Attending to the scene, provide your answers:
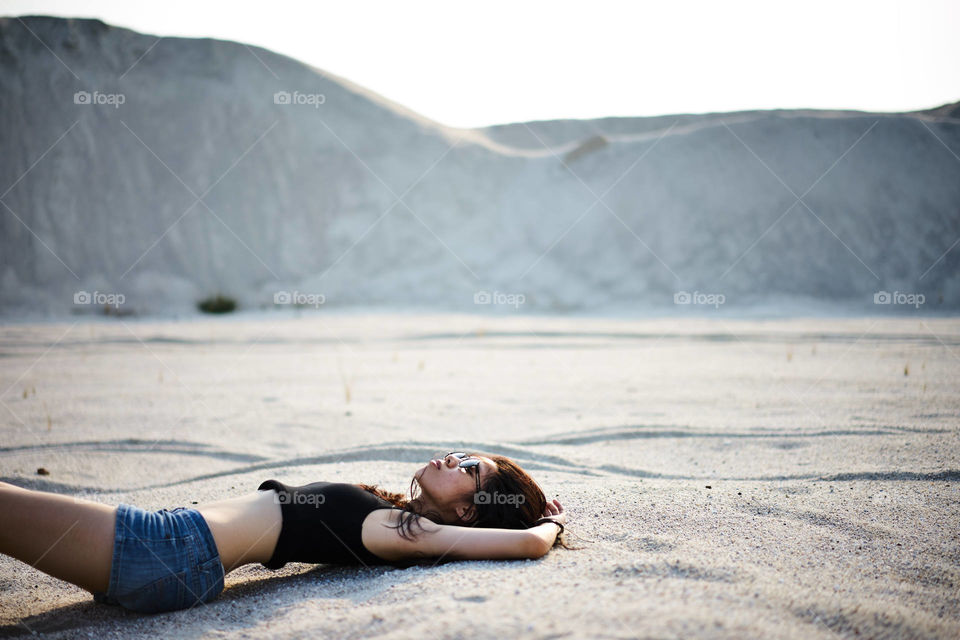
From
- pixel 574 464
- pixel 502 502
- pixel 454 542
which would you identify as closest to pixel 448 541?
pixel 454 542

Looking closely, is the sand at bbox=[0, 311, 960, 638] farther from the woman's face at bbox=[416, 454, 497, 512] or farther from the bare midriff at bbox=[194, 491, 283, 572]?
the woman's face at bbox=[416, 454, 497, 512]

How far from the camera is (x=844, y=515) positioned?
379 cm

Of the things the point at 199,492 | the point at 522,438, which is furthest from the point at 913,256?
the point at 199,492

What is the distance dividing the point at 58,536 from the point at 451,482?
159 centimetres

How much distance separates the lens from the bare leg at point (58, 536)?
8.25 ft

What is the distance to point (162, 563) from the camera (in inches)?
104

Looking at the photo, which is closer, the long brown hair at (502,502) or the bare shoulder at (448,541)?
the bare shoulder at (448,541)

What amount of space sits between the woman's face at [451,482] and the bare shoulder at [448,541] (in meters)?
0.16

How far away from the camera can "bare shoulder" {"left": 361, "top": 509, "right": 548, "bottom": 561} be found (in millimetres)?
2902

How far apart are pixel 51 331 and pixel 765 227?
2878cm

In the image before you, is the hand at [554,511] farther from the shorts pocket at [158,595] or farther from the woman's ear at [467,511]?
the shorts pocket at [158,595]

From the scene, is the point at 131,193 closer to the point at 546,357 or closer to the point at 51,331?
the point at 51,331

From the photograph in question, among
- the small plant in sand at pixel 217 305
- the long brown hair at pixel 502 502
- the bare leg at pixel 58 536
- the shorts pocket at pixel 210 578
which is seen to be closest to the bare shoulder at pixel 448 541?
the long brown hair at pixel 502 502

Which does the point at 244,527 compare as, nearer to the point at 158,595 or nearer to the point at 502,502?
the point at 158,595
